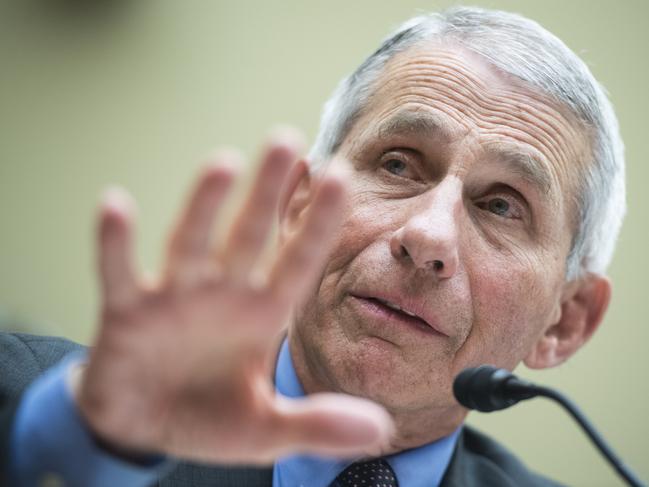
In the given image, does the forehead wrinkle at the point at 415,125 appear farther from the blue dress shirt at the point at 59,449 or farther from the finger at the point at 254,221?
the blue dress shirt at the point at 59,449

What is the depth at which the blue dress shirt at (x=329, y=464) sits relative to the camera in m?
1.95

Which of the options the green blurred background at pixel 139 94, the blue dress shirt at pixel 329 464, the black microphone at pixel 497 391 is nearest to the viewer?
the black microphone at pixel 497 391

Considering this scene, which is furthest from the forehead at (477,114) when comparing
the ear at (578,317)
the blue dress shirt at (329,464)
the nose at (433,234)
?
the blue dress shirt at (329,464)

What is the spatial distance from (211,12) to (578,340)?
2.76 metres

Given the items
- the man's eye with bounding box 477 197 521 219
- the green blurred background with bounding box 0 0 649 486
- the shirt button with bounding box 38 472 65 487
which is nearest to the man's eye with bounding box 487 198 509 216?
the man's eye with bounding box 477 197 521 219

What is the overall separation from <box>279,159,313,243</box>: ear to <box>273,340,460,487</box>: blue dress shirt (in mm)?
350

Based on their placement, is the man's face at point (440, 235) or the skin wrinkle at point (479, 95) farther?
the skin wrinkle at point (479, 95)

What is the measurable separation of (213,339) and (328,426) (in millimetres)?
188

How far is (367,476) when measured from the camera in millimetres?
1963

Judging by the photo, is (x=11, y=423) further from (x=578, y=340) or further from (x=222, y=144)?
(x=222, y=144)

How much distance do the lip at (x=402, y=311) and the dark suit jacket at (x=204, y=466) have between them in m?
0.49

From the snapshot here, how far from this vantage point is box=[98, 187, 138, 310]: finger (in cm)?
98

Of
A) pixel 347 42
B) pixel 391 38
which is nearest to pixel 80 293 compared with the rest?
pixel 347 42

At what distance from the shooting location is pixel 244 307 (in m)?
1.05
